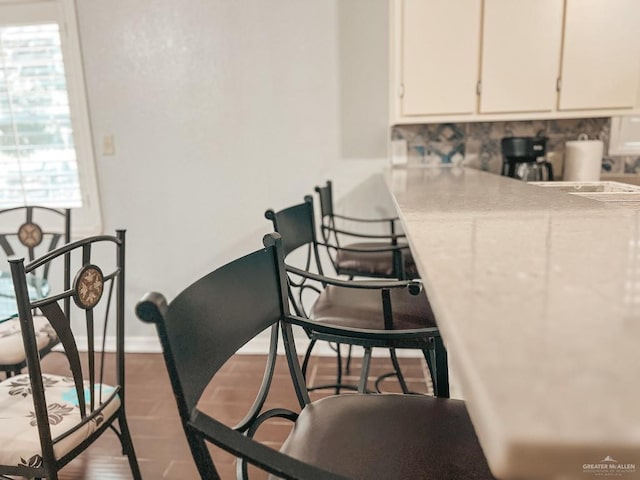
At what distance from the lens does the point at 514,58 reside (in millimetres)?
2443

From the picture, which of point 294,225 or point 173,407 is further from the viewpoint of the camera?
point 173,407

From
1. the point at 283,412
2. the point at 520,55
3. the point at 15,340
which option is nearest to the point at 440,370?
the point at 283,412

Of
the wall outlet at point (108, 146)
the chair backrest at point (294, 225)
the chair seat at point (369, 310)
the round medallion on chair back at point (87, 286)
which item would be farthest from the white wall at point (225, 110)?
the round medallion on chair back at point (87, 286)

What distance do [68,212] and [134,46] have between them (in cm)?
110

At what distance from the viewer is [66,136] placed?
112 inches

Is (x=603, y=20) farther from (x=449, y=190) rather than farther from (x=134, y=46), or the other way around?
(x=134, y=46)

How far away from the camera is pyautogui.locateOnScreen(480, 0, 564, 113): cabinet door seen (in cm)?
239

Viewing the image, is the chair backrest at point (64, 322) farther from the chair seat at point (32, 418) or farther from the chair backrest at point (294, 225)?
the chair backrest at point (294, 225)

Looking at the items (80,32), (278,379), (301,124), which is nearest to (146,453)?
(278,379)

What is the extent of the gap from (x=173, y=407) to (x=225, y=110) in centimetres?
164

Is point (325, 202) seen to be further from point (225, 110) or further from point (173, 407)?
point (173, 407)

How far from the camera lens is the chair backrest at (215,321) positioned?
2.15ft

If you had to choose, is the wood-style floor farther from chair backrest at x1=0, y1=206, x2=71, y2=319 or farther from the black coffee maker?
the black coffee maker

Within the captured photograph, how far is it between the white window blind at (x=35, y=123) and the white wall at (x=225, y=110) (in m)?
0.20
